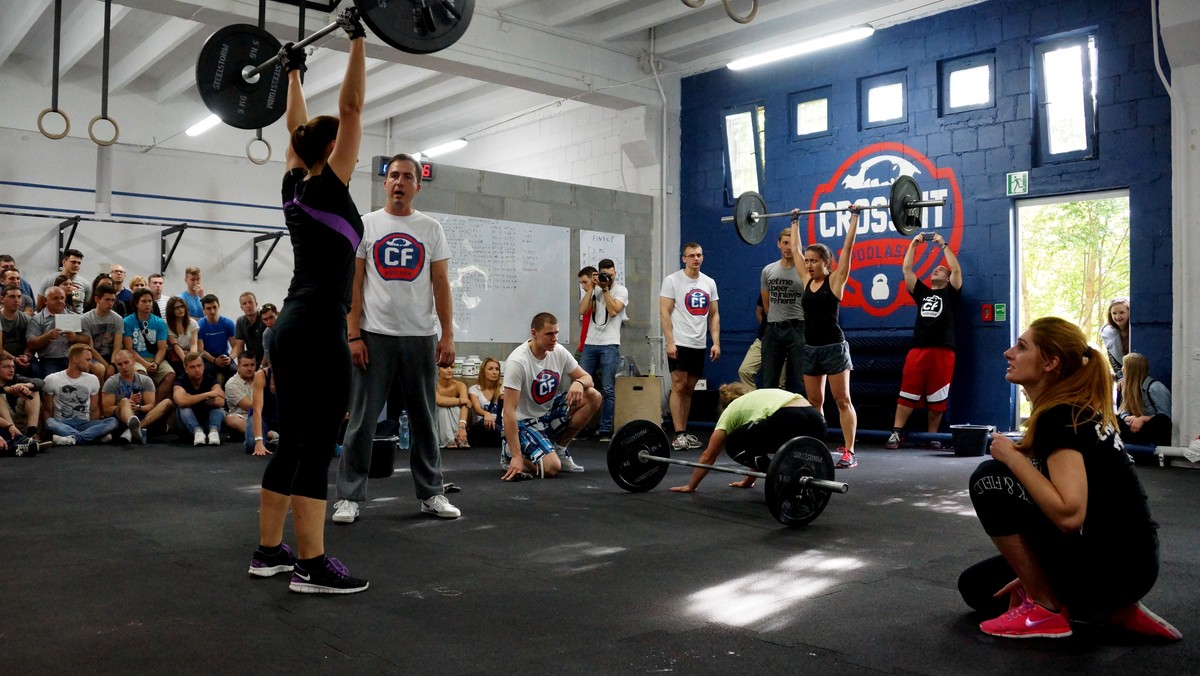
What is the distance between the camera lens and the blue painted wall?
5988mm

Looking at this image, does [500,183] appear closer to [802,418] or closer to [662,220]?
[662,220]

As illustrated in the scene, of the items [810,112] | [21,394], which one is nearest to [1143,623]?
[21,394]

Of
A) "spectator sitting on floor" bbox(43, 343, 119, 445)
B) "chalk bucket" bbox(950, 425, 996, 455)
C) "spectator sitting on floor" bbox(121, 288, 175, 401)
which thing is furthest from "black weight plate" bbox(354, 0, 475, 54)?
"spectator sitting on floor" bbox(121, 288, 175, 401)

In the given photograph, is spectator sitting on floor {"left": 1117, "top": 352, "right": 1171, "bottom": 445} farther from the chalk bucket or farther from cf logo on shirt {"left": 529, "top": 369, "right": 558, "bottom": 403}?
cf logo on shirt {"left": 529, "top": 369, "right": 558, "bottom": 403}

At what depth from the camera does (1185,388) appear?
5.70m

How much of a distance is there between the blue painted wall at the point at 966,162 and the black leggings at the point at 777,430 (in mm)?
3397

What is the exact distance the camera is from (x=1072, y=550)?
194 cm

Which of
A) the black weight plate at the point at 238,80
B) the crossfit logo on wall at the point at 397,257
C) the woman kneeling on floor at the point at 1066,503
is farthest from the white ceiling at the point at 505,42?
the woman kneeling on floor at the point at 1066,503

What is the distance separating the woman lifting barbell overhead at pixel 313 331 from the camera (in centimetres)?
221

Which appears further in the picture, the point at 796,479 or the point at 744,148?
the point at 744,148

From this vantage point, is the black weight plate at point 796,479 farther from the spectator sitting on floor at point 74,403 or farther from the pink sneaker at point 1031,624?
the spectator sitting on floor at point 74,403

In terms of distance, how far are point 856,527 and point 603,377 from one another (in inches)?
153

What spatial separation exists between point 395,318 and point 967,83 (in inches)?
209

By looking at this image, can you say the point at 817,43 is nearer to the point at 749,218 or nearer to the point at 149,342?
the point at 749,218
